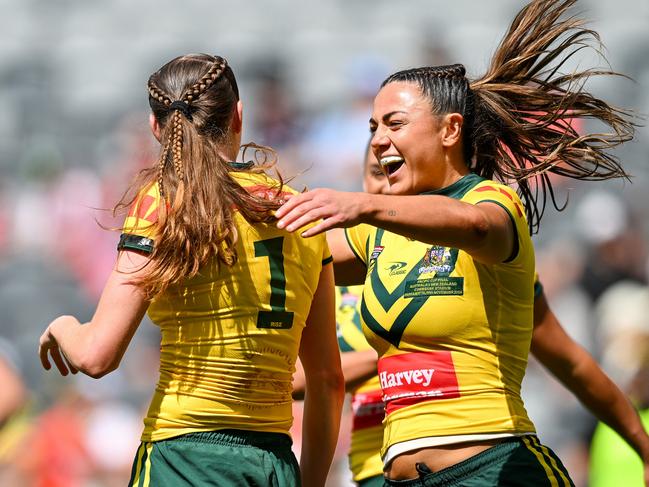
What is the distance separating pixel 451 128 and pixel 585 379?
996 mm

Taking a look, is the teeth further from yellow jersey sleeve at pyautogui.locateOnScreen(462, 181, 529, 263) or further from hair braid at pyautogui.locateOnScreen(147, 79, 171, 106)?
hair braid at pyautogui.locateOnScreen(147, 79, 171, 106)

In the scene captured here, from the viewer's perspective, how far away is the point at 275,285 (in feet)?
8.60

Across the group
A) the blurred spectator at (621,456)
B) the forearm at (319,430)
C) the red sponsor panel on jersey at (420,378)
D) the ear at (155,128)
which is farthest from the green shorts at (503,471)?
the blurred spectator at (621,456)

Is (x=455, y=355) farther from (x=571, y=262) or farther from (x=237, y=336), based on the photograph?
(x=571, y=262)

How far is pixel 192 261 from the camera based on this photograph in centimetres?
248

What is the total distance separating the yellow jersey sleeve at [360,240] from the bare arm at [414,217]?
24.0 inches

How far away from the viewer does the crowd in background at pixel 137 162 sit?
6672 millimetres

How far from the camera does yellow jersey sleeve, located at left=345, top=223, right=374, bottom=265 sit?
310cm

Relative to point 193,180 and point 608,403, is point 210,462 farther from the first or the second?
point 608,403

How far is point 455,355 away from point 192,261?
0.72 meters

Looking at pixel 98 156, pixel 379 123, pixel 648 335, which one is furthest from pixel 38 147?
pixel 379 123

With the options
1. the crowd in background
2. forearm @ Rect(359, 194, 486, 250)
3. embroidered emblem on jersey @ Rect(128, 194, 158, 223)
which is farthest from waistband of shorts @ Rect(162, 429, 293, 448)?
the crowd in background

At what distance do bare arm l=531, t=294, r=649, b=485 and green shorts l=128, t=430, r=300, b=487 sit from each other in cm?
115

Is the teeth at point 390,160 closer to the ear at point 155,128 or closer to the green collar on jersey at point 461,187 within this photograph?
the green collar on jersey at point 461,187
